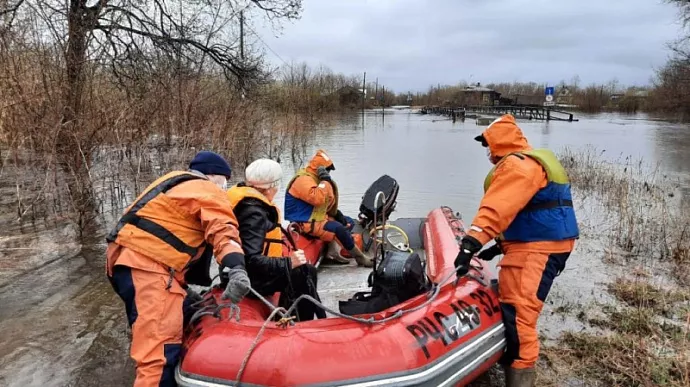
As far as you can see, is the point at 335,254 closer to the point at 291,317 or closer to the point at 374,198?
the point at 374,198

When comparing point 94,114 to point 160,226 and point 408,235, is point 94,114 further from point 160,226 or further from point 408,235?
point 160,226

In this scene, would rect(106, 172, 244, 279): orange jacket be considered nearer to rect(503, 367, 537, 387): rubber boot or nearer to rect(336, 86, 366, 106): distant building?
rect(503, 367, 537, 387): rubber boot

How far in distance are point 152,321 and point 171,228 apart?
43 centimetres

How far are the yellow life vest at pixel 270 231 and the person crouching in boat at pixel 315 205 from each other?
1.45 m

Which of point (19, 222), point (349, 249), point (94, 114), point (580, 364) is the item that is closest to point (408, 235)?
point (349, 249)

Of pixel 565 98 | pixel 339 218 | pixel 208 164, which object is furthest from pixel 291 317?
pixel 565 98

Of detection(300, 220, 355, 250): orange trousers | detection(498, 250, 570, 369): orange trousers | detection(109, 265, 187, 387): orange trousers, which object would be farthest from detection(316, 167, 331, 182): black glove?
detection(109, 265, 187, 387): orange trousers

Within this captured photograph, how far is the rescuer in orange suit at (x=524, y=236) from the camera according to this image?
2.84m

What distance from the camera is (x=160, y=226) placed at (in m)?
2.46

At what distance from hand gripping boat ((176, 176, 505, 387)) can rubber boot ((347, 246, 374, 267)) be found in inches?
80.7

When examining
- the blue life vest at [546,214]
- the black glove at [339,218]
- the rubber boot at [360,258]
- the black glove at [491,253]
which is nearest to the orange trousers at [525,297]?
the blue life vest at [546,214]

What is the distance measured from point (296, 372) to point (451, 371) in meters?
0.81

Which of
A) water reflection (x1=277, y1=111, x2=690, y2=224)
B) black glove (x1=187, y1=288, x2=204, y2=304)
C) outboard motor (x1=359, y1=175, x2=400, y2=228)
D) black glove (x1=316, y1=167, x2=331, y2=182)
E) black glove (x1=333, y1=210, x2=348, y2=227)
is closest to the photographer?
black glove (x1=187, y1=288, x2=204, y2=304)

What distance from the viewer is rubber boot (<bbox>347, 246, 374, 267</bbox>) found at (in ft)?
17.6
